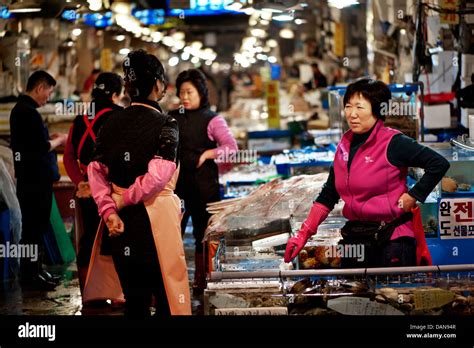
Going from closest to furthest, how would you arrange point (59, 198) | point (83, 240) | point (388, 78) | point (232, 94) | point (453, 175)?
point (453, 175), point (83, 240), point (59, 198), point (388, 78), point (232, 94)

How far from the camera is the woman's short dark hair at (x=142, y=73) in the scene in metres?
6.86

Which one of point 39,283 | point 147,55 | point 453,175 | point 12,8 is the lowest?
point 39,283

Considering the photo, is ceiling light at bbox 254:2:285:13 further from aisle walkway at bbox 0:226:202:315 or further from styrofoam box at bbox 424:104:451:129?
aisle walkway at bbox 0:226:202:315

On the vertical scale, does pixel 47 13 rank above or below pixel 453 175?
above

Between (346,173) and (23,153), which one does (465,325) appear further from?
(23,153)

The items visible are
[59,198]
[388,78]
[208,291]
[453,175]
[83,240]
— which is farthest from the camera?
[388,78]

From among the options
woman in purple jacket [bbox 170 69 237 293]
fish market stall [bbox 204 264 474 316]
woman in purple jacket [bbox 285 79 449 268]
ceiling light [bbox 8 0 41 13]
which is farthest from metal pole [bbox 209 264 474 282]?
ceiling light [bbox 8 0 41 13]

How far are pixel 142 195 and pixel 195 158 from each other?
9.89 ft

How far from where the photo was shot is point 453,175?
791 centimetres

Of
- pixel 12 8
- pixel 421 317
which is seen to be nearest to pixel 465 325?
pixel 421 317

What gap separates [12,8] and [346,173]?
210 inches

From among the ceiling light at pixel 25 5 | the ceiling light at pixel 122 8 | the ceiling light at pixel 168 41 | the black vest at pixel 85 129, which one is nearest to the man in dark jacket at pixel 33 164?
the ceiling light at pixel 25 5

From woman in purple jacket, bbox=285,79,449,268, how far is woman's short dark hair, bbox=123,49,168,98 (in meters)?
1.33

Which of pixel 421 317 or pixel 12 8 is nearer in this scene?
pixel 421 317
